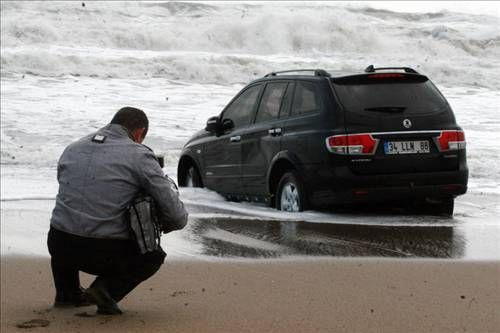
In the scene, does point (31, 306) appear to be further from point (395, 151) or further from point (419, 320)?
point (395, 151)

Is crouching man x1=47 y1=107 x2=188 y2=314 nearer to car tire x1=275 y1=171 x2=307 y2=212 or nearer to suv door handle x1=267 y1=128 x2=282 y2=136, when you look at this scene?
car tire x1=275 y1=171 x2=307 y2=212

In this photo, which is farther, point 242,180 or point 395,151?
point 242,180

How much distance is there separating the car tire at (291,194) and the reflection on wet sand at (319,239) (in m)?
0.40

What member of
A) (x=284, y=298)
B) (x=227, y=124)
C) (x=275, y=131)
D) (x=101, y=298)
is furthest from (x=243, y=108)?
(x=101, y=298)

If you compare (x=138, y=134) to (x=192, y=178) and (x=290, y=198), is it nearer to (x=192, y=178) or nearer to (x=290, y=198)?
(x=290, y=198)

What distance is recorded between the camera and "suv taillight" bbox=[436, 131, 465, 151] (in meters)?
8.88

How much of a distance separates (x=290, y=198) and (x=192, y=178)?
2.76m

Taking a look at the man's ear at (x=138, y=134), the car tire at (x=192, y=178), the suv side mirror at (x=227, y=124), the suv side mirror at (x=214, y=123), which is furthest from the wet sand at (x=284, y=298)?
the car tire at (x=192, y=178)

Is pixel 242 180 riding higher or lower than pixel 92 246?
lower

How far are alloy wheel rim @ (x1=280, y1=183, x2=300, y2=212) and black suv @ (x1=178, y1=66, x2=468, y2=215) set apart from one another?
0.01 metres

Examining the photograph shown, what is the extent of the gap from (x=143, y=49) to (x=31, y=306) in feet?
92.4

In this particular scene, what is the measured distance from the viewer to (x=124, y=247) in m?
5.04

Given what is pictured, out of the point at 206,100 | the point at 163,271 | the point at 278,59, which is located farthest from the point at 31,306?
the point at 278,59

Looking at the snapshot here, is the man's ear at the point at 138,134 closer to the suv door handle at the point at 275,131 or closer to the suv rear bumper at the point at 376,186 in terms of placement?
the suv rear bumper at the point at 376,186
